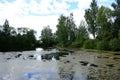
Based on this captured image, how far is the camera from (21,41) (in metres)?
127

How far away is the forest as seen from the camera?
229 feet

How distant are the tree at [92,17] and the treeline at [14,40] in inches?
1303

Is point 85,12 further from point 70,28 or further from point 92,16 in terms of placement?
point 70,28

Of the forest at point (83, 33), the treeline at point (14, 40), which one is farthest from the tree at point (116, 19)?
the treeline at point (14, 40)

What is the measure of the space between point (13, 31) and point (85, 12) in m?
57.3

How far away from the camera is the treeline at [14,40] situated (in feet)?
366

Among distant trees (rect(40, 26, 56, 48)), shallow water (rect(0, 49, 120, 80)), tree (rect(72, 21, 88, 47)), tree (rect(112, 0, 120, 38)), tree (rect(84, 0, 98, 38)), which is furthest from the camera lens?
distant trees (rect(40, 26, 56, 48))

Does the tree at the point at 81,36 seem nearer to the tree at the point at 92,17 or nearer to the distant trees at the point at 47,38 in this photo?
the tree at the point at 92,17

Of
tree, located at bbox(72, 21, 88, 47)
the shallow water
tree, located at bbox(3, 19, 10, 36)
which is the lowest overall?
the shallow water

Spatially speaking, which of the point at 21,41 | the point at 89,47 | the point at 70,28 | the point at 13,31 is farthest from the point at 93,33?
the point at 13,31

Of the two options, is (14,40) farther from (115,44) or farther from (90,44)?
(115,44)

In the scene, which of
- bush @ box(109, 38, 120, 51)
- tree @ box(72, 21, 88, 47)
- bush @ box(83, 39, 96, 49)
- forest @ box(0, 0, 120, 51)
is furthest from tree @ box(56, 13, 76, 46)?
bush @ box(109, 38, 120, 51)

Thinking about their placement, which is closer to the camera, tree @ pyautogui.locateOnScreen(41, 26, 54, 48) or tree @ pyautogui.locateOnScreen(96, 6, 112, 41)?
tree @ pyautogui.locateOnScreen(96, 6, 112, 41)

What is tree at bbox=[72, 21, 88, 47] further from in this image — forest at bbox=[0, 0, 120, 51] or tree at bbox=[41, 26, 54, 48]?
tree at bbox=[41, 26, 54, 48]
